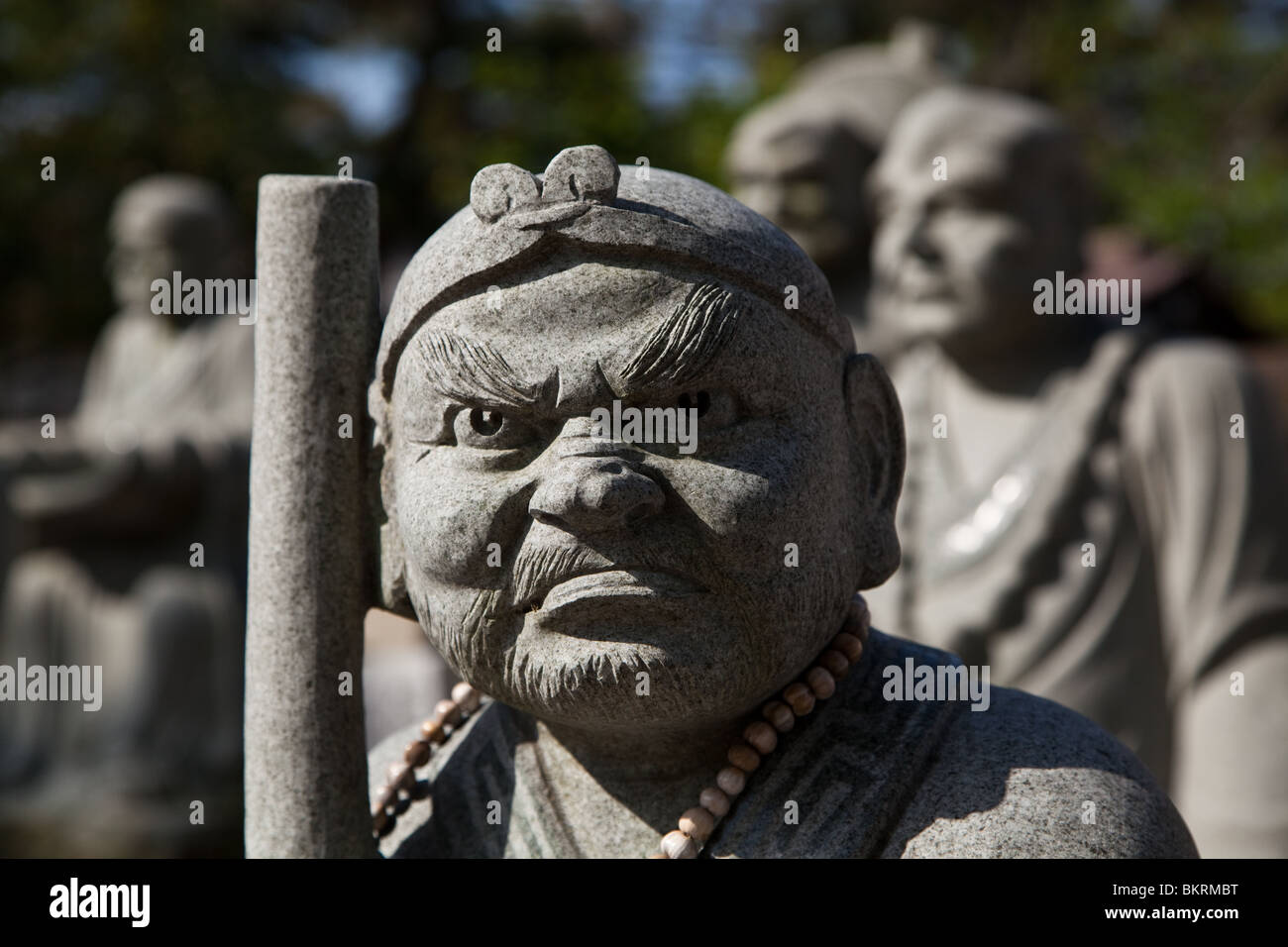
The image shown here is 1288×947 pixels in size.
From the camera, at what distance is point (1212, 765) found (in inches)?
218

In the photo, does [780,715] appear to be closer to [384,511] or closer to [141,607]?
[384,511]

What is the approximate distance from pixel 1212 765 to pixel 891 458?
3229 millimetres

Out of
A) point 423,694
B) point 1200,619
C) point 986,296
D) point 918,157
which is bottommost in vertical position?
point 423,694

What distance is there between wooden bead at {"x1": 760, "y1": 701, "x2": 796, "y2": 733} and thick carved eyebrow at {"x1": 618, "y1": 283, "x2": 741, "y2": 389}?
55cm

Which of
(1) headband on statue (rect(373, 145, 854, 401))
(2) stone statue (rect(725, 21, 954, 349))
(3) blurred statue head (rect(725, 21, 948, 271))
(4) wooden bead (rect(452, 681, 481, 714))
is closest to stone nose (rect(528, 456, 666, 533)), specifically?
→ (1) headband on statue (rect(373, 145, 854, 401))

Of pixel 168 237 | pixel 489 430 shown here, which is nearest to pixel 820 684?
pixel 489 430

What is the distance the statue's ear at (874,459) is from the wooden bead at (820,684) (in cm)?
17

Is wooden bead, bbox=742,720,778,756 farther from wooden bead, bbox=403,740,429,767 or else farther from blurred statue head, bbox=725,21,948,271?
blurred statue head, bbox=725,21,948,271

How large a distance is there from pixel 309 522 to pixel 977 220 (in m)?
3.67

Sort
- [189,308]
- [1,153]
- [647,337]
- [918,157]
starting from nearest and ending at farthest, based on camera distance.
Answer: [647,337]
[918,157]
[189,308]
[1,153]

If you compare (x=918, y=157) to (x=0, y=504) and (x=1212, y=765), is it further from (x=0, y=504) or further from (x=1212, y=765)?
(x=0, y=504)

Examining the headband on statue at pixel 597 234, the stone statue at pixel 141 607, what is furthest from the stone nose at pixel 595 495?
the stone statue at pixel 141 607

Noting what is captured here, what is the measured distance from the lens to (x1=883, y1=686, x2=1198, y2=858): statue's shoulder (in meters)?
2.49

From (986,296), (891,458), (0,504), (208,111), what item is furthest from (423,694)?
(208,111)
